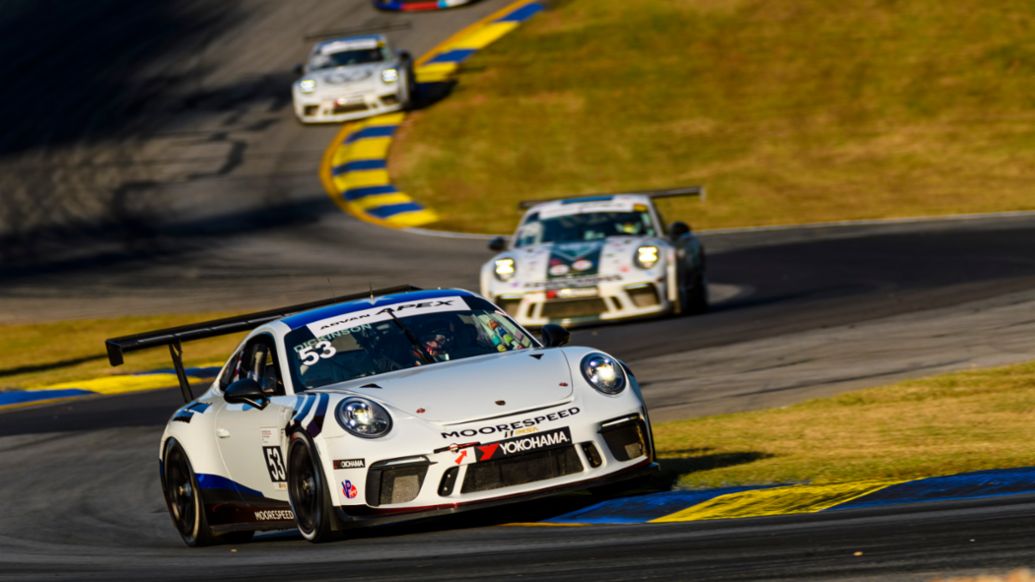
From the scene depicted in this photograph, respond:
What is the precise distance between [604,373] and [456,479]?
1012mm

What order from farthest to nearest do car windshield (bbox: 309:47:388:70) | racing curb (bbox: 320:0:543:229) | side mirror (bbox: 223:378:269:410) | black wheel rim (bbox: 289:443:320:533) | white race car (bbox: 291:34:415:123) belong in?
car windshield (bbox: 309:47:388:70), white race car (bbox: 291:34:415:123), racing curb (bbox: 320:0:543:229), side mirror (bbox: 223:378:269:410), black wheel rim (bbox: 289:443:320:533)

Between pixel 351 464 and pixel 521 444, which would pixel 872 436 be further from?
pixel 351 464

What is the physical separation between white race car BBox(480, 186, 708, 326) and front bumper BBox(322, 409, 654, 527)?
9.66 metres

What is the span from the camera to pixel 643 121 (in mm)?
31828

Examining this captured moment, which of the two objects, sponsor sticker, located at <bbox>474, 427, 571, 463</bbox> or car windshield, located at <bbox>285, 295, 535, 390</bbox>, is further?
car windshield, located at <bbox>285, 295, 535, 390</bbox>

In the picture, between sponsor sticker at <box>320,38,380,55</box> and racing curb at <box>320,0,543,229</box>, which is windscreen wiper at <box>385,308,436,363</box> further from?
sponsor sticker at <box>320,38,380,55</box>

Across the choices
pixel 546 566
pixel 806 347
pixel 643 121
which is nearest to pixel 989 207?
pixel 643 121

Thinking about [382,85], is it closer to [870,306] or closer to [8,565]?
[870,306]

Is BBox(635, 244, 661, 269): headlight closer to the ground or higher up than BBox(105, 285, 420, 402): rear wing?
closer to the ground

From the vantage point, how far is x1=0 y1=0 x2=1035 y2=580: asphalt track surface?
24.1ft

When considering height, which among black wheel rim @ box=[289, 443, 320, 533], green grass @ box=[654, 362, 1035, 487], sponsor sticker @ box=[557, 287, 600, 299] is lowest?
sponsor sticker @ box=[557, 287, 600, 299]

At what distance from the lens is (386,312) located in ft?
30.9

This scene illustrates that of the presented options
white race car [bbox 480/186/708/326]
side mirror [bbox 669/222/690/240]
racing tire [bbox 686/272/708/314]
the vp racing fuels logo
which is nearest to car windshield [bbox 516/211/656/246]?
white race car [bbox 480/186/708/326]

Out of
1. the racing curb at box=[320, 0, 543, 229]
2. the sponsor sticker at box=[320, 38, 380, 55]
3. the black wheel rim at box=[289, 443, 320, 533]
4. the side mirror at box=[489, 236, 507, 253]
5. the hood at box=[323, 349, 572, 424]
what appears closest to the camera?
the hood at box=[323, 349, 572, 424]
